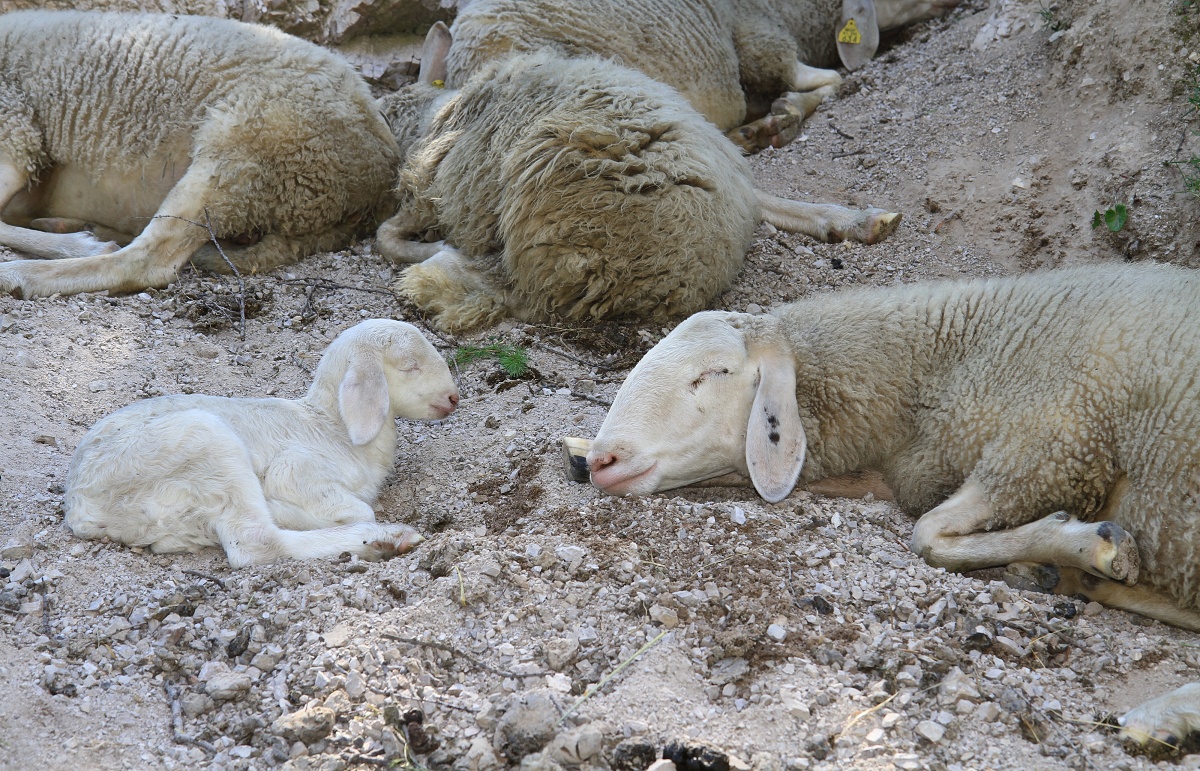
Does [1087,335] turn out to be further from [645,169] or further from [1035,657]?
[645,169]

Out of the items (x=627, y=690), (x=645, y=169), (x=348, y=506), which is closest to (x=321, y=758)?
(x=627, y=690)

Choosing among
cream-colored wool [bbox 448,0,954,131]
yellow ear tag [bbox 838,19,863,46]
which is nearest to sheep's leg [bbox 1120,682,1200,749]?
cream-colored wool [bbox 448,0,954,131]

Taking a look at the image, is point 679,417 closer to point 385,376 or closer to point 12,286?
point 385,376

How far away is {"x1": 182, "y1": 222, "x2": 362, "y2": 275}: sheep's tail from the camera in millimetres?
5855

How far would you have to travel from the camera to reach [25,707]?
261 cm

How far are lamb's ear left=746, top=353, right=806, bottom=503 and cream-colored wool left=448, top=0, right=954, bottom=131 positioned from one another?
3.23 meters

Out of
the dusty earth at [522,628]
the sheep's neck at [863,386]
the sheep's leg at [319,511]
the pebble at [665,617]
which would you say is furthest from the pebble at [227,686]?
the sheep's neck at [863,386]

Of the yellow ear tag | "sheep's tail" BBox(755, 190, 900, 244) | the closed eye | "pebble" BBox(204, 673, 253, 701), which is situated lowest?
"pebble" BBox(204, 673, 253, 701)

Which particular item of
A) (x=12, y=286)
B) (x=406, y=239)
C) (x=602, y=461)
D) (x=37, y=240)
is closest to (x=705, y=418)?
(x=602, y=461)

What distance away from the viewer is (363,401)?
3.80 m

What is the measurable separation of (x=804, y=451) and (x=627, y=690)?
1.33 metres

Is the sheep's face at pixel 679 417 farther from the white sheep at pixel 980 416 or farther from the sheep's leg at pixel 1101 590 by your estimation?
the sheep's leg at pixel 1101 590

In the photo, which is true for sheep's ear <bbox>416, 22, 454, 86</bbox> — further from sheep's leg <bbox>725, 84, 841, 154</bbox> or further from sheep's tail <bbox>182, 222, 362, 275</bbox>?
sheep's leg <bbox>725, 84, 841, 154</bbox>

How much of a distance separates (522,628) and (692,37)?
5.34m
